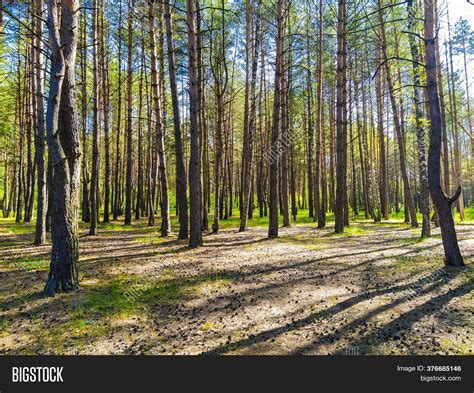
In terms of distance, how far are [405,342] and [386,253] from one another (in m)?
5.98

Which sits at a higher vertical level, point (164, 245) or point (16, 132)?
point (16, 132)

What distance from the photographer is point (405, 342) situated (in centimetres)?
381

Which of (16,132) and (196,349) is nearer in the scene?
(196,349)

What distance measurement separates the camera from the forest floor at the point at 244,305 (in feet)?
12.7

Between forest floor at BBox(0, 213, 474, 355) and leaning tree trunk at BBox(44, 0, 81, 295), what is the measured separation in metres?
0.55

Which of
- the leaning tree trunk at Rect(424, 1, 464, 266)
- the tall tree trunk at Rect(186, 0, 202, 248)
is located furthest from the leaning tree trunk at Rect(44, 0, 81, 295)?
the leaning tree trunk at Rect(424, 1, 464, 266)

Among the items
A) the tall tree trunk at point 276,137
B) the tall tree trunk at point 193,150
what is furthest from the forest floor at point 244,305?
the tall tree trunk at point 276,137

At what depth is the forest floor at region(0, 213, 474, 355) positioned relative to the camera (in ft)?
12.7

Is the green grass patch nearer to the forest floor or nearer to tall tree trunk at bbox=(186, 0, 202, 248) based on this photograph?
the forest floor

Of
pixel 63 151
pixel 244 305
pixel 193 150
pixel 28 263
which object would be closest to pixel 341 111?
pixel 193 150

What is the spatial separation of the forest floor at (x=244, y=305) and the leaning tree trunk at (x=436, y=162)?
0.47m

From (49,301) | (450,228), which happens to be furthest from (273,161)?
(49,301)
